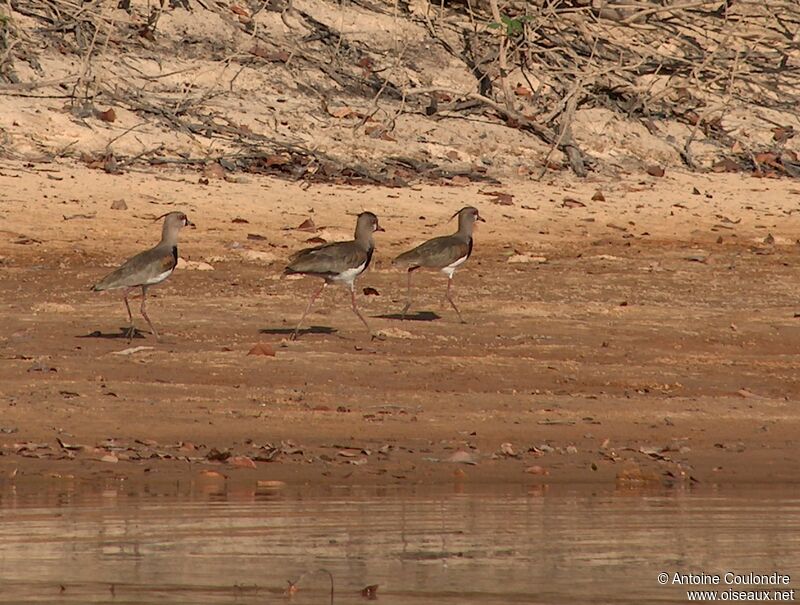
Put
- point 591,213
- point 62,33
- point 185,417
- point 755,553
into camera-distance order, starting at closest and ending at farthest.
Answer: point 755,553
point 185,417
point 591,213
point 62,33

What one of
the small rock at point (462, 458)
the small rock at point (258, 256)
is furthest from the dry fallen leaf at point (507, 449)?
the small rock at point (258, 256)

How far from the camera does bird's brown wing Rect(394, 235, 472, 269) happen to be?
14008mm

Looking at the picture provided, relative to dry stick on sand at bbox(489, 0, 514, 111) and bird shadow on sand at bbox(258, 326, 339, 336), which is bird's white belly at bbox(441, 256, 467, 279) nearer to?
bird shadow on sand at bbox(258, 326, 339, 336)

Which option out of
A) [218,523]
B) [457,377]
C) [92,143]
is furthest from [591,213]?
[218,523]

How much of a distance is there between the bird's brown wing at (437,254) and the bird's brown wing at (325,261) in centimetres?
95

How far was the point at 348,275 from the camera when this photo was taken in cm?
1307

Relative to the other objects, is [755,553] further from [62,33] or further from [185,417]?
[62,33]

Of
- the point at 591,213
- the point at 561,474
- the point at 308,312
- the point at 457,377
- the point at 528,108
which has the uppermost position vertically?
the point at 528,108

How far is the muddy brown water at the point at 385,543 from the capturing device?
7.24m

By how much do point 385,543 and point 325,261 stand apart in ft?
16.4

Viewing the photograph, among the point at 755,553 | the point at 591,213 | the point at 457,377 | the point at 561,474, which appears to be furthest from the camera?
the point at 591,213

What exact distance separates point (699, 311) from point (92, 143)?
647 centimetres

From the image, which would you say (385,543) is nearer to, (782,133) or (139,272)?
(139,272)

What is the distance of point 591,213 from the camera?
57.6 ft
